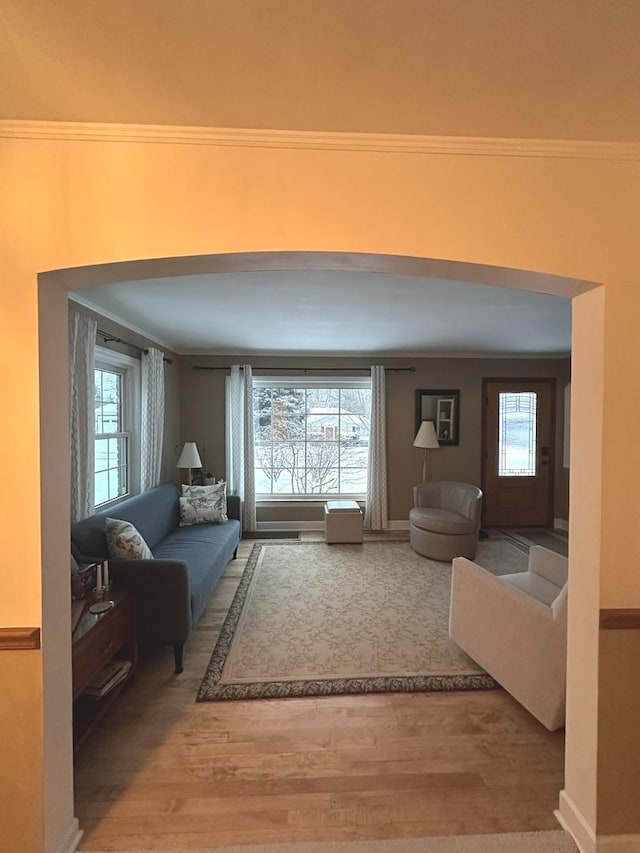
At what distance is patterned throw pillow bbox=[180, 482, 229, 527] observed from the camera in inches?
158

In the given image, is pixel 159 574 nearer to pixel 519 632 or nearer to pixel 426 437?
pixel 519 632

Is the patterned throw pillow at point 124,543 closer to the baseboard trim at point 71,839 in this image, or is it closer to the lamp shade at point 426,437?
the baseboard trim at point 71,839

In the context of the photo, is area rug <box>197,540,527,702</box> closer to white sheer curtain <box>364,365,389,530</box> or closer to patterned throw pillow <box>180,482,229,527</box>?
patterned throw pillow <box>180,482,229,527</box>

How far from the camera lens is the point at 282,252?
1.29 m

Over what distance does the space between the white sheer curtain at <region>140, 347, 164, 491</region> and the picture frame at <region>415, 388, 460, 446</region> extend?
133 inches

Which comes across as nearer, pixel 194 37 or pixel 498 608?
pixel 194 37

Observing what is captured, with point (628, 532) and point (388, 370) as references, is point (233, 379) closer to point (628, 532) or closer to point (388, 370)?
point (388, 370)

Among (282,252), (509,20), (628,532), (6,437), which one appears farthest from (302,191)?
(628,532)

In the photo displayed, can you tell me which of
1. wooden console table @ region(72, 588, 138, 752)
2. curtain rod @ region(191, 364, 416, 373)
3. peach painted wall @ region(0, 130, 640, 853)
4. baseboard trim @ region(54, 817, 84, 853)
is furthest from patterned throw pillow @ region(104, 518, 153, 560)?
curtain rod @ region(191, 364, 416, 373)

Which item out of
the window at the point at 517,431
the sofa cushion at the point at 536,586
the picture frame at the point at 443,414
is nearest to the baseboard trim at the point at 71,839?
the sofa cushion at the point at 536,586

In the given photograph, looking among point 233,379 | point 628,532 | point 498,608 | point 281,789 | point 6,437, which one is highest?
point 233,379

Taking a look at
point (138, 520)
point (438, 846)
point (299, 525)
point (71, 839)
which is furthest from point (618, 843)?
point (299, 525)

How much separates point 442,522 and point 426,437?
133 centimetres

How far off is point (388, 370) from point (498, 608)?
374 cm
